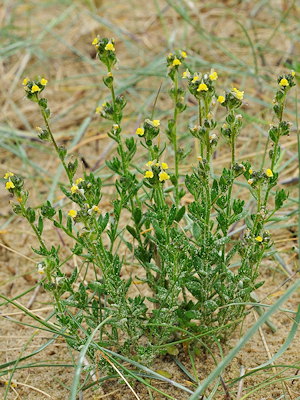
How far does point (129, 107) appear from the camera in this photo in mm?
3572

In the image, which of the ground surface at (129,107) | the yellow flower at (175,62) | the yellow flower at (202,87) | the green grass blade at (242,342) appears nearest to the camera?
the green grass blade at (242,342)

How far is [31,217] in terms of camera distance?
175cm

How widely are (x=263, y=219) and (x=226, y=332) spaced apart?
48 cm

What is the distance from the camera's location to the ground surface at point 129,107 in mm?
2059

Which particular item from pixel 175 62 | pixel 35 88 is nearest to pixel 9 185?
pixel 35 88

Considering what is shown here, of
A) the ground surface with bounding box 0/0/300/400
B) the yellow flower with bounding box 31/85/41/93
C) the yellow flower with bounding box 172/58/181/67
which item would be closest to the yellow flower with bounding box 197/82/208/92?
the yellow flower with bounding box 172/58/181/67

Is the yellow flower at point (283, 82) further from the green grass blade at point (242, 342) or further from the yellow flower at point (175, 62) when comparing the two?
the green grass blade at point (242, 342)

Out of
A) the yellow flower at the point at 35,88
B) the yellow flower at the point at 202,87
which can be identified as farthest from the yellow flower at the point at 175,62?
the yellow flower at the point at 35,88

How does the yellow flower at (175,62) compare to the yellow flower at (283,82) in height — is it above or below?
above

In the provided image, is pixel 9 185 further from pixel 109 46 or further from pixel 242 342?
pixel 242 342

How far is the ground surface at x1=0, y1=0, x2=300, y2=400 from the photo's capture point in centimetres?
206

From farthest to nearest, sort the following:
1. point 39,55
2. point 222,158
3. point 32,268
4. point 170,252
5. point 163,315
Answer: point 39,55, point 222,158, point 32,268, point 163,315, point 170,252

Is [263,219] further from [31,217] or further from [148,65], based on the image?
[148,65]

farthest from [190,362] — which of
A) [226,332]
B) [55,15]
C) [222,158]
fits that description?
[55,15]
